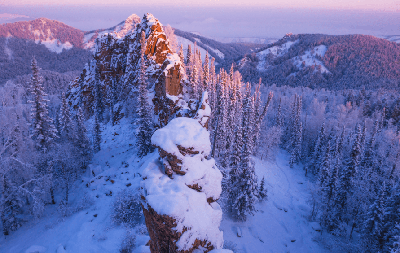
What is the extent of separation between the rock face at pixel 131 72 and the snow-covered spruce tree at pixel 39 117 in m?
17.8

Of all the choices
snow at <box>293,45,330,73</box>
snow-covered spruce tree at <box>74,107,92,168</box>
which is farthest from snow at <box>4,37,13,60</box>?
snow at <box>293,45,330,73</box>

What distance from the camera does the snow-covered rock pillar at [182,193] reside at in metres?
8.62

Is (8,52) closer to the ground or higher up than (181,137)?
higher up

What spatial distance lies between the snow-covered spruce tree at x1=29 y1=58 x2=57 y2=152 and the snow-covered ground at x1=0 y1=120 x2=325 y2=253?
26.6 ft

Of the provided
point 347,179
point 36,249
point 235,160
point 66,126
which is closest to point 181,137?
point 36,249

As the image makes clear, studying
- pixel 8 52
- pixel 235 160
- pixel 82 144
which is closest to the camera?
pixel 235 160

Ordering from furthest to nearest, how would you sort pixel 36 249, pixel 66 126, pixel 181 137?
pixel 66 126
pixel 36 249
pixel 181 137

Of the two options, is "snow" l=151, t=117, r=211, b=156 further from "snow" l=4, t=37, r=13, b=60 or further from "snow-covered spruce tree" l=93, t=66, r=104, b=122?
"snow" l=4, t=37, r=13, b=60

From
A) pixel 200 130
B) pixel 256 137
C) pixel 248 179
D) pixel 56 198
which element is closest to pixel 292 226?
pixel 248 179

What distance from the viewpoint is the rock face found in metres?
39.1

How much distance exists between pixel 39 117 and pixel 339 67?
214 metres

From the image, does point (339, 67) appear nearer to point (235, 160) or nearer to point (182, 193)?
point (235, 160)

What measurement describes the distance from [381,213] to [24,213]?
147 ft

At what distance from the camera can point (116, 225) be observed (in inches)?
750
